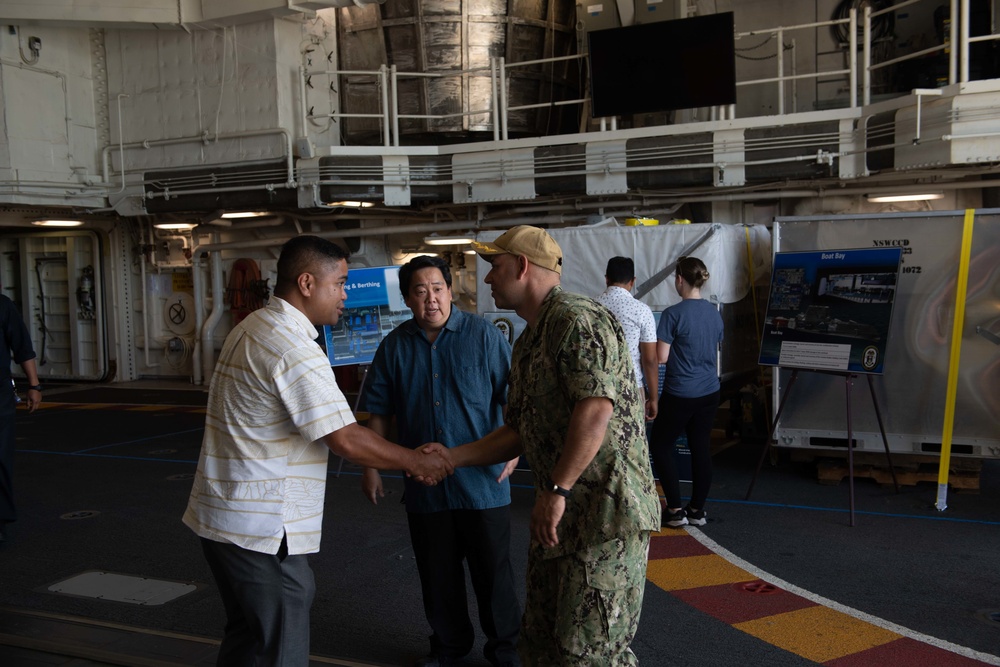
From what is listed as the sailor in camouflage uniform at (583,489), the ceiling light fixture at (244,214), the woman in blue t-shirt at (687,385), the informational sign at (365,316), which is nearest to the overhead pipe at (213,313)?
the ceiling light fixture at (244,214)

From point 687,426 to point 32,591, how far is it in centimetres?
466

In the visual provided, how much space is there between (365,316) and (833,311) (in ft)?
14.3

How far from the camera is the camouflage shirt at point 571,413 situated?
2623 millimetres

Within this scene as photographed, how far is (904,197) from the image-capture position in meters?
11.2

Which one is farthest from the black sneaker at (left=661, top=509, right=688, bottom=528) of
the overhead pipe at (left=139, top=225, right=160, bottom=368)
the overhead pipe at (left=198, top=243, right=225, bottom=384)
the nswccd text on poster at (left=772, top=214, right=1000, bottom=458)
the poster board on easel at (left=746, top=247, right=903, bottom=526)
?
the overhead pipe at (left=139, top=225, right=160, bottom=368)

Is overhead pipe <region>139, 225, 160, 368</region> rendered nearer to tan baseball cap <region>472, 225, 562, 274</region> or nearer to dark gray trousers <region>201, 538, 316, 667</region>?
dark gray trousers <region>201, 538, 316, 667</region>

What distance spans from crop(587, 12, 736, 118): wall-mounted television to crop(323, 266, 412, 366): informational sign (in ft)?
17.2

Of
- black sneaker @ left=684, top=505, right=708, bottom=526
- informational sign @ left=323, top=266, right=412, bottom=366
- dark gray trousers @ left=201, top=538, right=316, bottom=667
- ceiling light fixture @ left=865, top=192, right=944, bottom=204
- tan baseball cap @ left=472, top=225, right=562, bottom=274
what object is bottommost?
black sneaker @ left=684, top=505, right=708, bottom=526

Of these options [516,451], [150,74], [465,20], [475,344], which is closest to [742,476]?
[475,344]

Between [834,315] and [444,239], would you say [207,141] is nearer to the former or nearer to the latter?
[444,239]

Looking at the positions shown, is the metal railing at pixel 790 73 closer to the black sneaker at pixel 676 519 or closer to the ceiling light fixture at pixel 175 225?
the ceiling light fixture at pixel 175 225

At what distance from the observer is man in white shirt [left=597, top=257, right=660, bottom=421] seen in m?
6.01

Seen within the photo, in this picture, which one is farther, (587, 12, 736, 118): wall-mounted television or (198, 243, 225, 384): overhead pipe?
(198, 243, 225, 384): overhead pipe

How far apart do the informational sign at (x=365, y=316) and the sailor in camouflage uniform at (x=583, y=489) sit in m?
5.37
